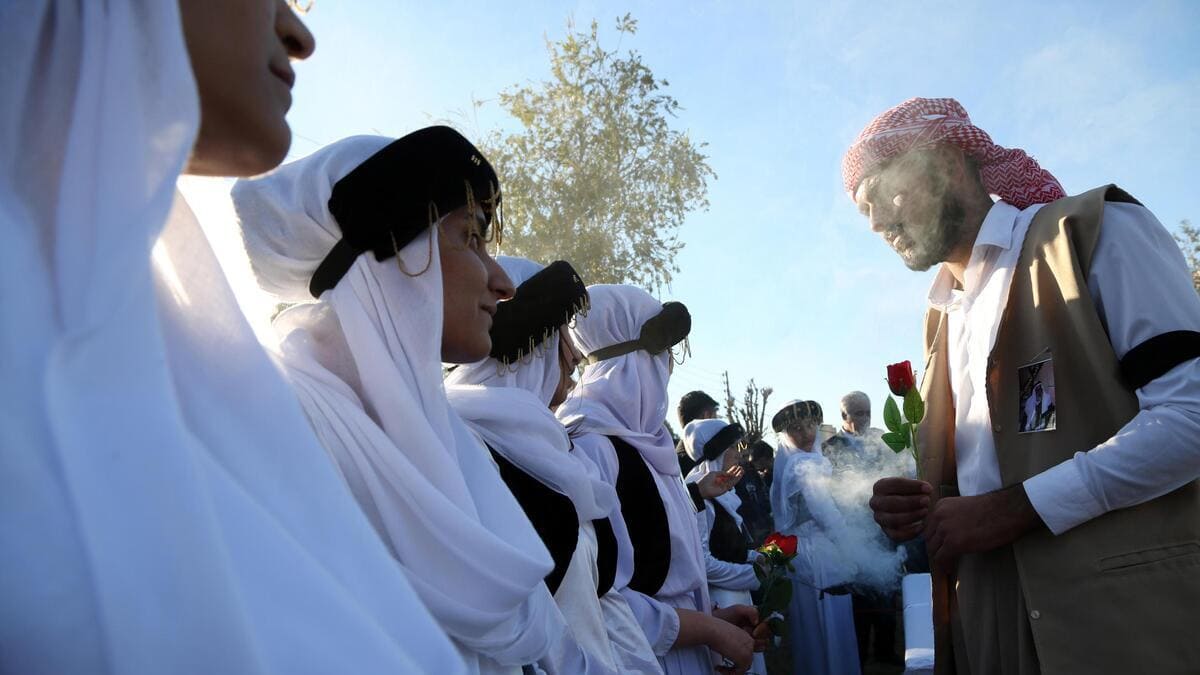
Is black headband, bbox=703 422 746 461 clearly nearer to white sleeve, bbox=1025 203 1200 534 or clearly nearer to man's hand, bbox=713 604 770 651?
man's hand, bbox=713 604 770 651

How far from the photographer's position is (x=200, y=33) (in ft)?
3.21

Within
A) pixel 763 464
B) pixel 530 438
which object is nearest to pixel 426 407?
pixel 530 438

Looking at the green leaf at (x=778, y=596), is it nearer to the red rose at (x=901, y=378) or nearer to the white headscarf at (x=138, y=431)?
the red rose at (x=901, y=378)

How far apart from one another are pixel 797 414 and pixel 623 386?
5.80 m

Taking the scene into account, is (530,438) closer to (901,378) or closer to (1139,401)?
(901,378)

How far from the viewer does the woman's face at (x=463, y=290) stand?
217 cm

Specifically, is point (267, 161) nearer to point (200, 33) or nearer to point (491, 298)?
point (200, 33)

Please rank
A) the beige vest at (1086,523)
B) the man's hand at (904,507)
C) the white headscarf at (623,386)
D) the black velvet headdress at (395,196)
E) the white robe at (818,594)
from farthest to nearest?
the white robe at (818,594) → the white headscarf at (623,386) → the man's hand at (904,507) → the beige vest at (1086,523) → the black velvet headdress at (395,196)

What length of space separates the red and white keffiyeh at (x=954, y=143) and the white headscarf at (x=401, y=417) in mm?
2257

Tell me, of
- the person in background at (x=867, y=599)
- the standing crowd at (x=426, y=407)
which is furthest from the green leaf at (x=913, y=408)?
the person in background at (x=867, y=599)

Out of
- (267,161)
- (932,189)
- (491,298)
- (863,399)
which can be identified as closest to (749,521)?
(863,399)

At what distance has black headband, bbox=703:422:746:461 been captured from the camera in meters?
8.86

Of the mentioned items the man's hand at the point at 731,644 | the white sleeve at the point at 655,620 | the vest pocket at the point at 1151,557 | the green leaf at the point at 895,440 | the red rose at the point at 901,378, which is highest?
the red rose at the point at 901,378

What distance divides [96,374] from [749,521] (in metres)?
9.43
